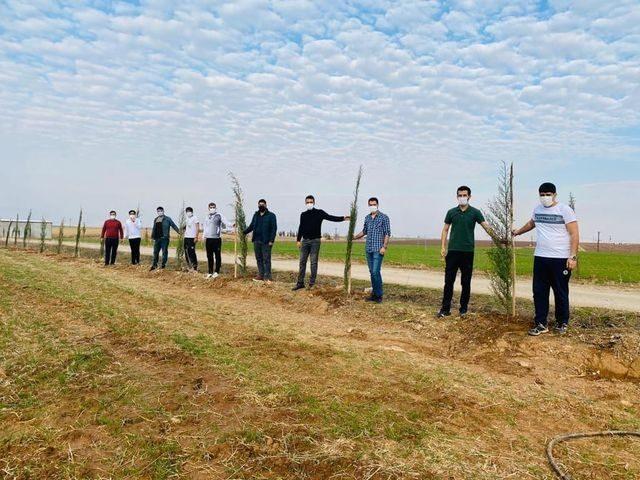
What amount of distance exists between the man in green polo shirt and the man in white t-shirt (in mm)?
1031

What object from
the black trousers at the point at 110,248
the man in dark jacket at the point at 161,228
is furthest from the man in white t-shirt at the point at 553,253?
the black trousers at the point at 110,248

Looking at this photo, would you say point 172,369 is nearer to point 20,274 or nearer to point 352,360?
point 352,360

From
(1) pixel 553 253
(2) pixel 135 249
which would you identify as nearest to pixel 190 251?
(2) pixel 135 249

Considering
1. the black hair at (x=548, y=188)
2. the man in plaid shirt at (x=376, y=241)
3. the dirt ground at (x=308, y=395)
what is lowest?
the dirt ground at (x=308, y=395)

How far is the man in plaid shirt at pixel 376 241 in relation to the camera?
8.85 m

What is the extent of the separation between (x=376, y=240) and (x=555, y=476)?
6117 millimetres

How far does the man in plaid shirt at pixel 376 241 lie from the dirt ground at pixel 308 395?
968mm

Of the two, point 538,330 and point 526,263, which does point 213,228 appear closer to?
point 538,330

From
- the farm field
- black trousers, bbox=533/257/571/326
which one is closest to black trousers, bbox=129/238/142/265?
the farm field

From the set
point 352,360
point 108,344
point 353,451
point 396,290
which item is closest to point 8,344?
point 108,344

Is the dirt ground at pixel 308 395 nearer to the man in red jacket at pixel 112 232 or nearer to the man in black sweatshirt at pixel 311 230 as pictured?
the man in black sweatshirt at pixel 311 230

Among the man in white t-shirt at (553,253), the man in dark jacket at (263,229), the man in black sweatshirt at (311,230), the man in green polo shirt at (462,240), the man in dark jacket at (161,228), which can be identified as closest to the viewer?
the man in white t-shirt at (553,253)

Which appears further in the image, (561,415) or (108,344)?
(108,344)

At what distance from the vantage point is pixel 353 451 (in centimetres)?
317
